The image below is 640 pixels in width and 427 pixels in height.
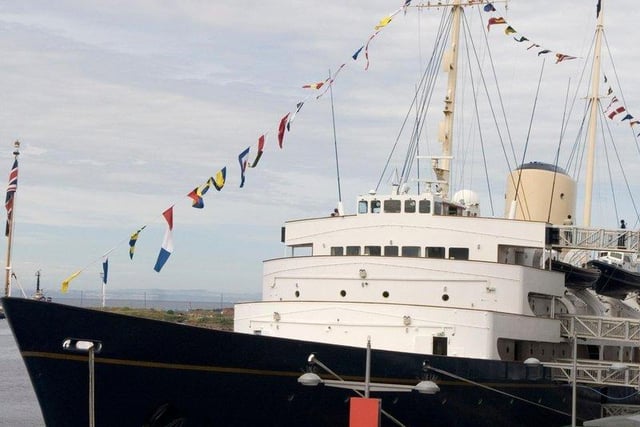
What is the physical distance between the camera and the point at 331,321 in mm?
25547

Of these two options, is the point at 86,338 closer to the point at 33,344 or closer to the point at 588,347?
the point at 33,344

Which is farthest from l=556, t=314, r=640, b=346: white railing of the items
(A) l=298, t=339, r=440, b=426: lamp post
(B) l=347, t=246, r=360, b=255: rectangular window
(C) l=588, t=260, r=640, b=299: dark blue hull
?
(A) l=298, t=339, r=440, b=426: lamp post

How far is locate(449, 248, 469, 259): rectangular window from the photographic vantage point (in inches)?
1096

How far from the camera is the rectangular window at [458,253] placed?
91.4 feet

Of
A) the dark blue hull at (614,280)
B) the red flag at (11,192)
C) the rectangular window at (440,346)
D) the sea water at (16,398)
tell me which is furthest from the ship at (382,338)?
the sea water at (16,398)

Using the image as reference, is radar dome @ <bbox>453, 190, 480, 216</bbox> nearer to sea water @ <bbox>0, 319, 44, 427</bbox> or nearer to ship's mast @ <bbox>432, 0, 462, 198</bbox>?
ship's mast @ <bbox>432, 0, 462, 198</bbox>

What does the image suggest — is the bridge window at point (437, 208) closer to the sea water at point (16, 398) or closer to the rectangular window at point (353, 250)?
the rectangular window at point (353, 250)

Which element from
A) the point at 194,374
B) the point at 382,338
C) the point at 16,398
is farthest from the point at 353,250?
the point at 16,398

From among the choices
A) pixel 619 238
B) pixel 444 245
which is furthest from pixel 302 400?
pixel 619 238

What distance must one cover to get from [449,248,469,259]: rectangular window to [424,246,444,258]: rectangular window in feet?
0.74

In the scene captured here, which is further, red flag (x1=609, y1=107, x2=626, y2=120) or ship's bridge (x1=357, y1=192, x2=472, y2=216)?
red flag (x1=609, y1=107, x2=626, y2=120)

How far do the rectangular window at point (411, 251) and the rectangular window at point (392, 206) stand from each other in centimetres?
123

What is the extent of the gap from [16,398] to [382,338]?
90.5ft

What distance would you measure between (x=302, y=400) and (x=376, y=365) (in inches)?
66.4
